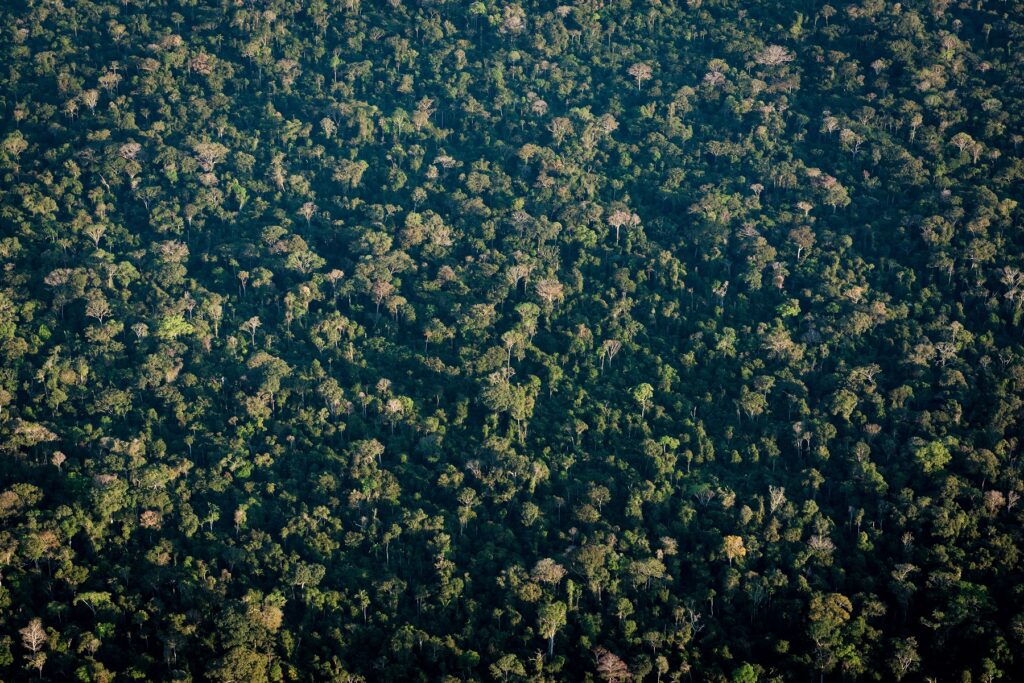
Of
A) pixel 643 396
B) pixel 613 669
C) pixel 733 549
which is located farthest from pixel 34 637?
pixel 643 396

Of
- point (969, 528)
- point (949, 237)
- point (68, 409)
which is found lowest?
point (68, 409)

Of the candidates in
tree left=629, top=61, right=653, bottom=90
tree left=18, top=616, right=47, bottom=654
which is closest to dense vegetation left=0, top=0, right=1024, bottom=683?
tree left=629, top=61, right=653, bottom=90

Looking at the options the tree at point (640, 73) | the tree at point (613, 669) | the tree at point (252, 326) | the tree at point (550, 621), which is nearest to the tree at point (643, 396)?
the tree at point (550, 621)

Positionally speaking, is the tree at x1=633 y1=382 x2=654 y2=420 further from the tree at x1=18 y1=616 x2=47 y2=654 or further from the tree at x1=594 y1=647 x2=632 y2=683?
the tree at x1=18 y1=616 x2=47 y2=654

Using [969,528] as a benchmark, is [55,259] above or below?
below

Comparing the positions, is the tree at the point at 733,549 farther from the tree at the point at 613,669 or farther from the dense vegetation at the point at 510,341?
the tree at the point at 613,669

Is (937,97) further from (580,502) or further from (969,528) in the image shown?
(580,502)

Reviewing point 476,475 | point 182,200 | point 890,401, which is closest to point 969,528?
point 890,401

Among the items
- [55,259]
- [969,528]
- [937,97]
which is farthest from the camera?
[937,97]
